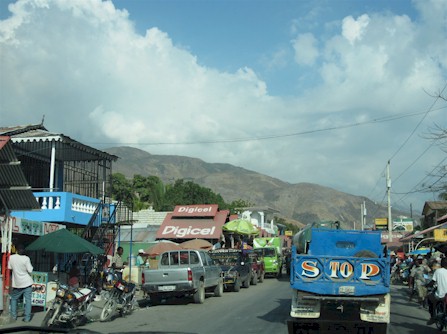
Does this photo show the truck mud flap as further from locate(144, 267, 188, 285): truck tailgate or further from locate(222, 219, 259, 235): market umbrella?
locate(222, 219, 259, 235): market umbrella

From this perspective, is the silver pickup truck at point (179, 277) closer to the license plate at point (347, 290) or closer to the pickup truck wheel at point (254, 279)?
the license plate at point (347, 290)

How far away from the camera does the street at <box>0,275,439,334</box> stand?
1195 cm

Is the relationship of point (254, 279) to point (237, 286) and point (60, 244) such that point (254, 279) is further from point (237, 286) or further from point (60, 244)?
point (60, 244)

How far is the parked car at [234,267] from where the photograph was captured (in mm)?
23312

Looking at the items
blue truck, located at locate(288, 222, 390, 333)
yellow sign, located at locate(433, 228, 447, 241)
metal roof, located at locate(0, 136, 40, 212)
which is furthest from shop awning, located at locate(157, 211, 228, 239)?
blue truck, located at locate(288, 222, 390, 333)

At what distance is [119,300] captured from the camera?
47.7 ft

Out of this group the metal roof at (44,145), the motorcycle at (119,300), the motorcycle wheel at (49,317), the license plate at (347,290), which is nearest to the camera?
the license plate at (347,290)

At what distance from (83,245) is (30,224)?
2.19 metres

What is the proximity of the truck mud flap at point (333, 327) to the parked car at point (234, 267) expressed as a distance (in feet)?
38.5

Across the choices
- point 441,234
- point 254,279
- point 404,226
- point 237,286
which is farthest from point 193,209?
point 404,226

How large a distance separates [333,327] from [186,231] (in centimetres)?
2711

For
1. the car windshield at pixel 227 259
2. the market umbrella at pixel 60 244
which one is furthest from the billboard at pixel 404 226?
the market umbrella at pixel 60 244

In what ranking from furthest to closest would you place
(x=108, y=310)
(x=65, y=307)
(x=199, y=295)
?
1. (x=199, y=295)
2. (x=108, y=310)
3. (x=65, y=307)

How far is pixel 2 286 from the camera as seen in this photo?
43.9 feet
